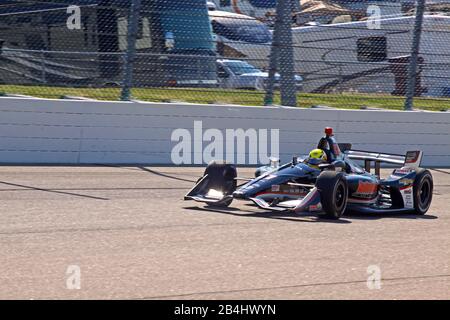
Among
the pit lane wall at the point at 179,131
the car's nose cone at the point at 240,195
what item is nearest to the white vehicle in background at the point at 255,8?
the pit lane wall at the point at 179,131

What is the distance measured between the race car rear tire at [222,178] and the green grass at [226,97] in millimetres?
4176

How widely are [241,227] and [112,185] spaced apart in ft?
9.84

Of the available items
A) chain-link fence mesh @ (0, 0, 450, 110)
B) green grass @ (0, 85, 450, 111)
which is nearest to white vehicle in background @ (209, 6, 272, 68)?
chain-link fence mesh @ (0, 0, 450, 110)

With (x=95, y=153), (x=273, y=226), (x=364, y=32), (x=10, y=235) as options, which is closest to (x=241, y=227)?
(x=273, y=226)

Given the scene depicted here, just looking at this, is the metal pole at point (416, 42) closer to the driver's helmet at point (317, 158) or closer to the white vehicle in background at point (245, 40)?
the white vehicle in background at point (245, 40)

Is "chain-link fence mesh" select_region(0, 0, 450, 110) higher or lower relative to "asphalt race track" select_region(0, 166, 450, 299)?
higher

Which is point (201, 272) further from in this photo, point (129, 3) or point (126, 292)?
point (129, 3)

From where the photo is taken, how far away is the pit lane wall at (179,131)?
43.0ft

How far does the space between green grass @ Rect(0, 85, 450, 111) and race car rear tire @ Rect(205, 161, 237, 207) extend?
4.18 metres

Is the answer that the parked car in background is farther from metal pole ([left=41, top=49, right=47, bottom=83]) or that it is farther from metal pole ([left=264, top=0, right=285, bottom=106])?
metal pole ([left=41, top=49, right=47, bottom=83])

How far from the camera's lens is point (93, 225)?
8383 mm

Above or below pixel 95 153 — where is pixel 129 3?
above

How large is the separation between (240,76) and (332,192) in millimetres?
5845

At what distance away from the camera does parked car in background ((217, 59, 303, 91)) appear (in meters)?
14.5
